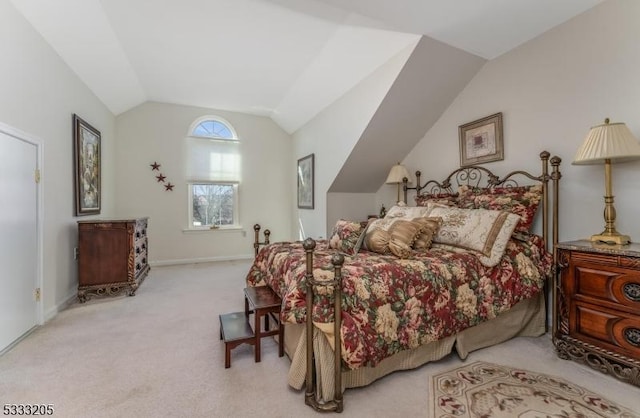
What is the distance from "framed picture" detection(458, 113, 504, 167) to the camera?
2.96 metres

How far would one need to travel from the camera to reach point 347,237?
2.56m

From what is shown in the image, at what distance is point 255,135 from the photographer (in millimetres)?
5898

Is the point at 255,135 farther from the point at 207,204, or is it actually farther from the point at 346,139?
the point at 346,139

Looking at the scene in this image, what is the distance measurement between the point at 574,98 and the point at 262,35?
116 inches

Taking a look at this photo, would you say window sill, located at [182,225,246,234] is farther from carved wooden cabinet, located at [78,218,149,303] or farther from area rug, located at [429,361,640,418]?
area rug, located at [429,361,640,418]

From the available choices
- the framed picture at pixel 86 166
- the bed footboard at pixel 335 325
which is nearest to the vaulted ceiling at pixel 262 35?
the framed picture at pixel 86 166

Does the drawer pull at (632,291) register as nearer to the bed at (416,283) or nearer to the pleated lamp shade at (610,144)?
the bed at (416,283)

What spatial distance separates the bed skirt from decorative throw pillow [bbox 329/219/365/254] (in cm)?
80

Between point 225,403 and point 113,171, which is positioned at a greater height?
point 113,171

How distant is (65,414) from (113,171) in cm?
428

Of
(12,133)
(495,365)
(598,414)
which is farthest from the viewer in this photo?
(12,133)

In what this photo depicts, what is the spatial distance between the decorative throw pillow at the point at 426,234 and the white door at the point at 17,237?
3.19 m

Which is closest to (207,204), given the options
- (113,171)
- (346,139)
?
(113,171)

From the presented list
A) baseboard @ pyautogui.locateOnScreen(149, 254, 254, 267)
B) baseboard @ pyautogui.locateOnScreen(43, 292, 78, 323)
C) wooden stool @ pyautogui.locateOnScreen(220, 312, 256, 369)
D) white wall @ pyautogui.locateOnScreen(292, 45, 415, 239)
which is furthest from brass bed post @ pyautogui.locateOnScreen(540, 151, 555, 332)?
baseboard @ pyautogui.locateOnScreen(149, 254, 254, 267)
